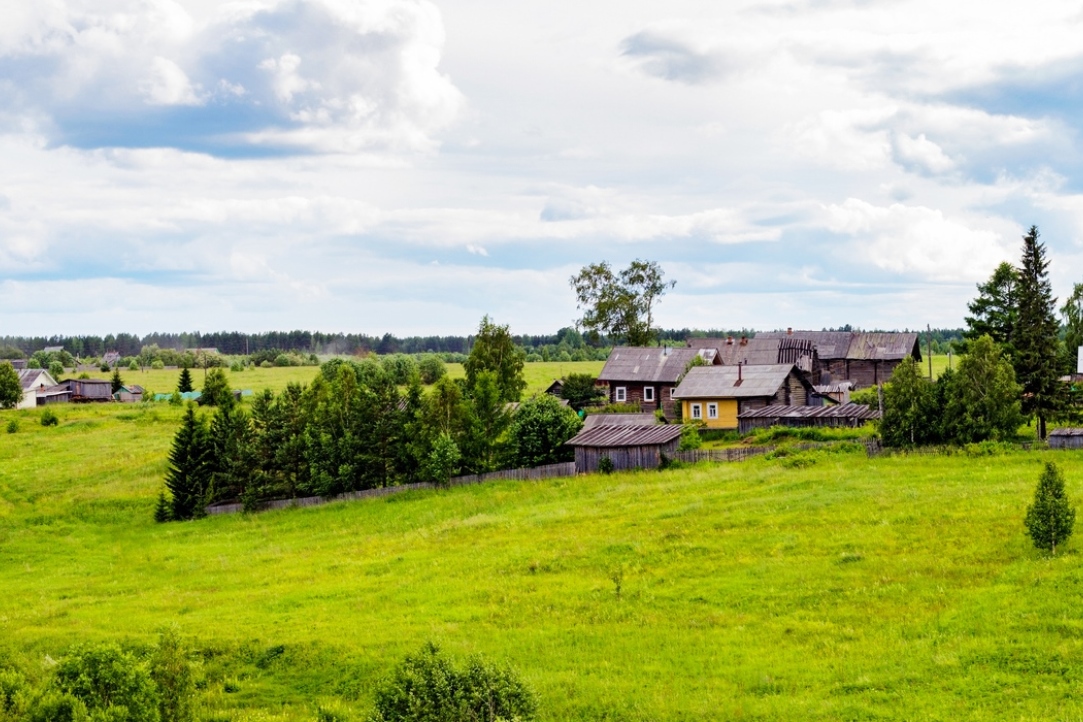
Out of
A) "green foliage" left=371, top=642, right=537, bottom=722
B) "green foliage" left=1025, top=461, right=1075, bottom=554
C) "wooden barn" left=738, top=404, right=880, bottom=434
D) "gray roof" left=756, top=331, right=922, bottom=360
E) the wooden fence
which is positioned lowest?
the wooden fence

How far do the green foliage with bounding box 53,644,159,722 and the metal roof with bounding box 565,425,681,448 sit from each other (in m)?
32.8

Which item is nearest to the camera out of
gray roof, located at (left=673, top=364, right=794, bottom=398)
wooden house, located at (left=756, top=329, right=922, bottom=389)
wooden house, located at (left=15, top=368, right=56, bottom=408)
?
gray roof, located at (left=673, top=364, right=794, bottom=398)

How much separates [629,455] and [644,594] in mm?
22666

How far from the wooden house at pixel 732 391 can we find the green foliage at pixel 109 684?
1896 inches

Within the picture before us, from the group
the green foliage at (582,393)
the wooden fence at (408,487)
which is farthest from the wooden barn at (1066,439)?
the green foliage at (582,393)

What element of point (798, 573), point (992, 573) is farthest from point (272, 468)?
point (992, 573)

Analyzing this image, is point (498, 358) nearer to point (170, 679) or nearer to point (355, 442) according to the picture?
point (355, 442)

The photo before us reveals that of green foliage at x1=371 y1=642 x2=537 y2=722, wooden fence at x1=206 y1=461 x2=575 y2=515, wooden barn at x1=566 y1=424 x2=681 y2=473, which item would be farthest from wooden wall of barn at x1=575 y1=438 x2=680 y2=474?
green foliage at x1=371 y1=642 x2=537 y2=722

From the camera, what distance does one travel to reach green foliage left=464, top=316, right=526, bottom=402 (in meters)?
72.6

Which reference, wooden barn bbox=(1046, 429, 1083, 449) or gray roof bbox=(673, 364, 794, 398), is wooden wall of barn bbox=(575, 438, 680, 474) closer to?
gray roof bbox=(673, 364, 794, 398)

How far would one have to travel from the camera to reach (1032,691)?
720 inches

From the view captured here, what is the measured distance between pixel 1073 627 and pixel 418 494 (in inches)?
1368

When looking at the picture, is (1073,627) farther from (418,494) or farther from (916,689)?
(418,494)

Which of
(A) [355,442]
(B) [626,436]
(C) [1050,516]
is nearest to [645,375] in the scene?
(B) [626,436]
